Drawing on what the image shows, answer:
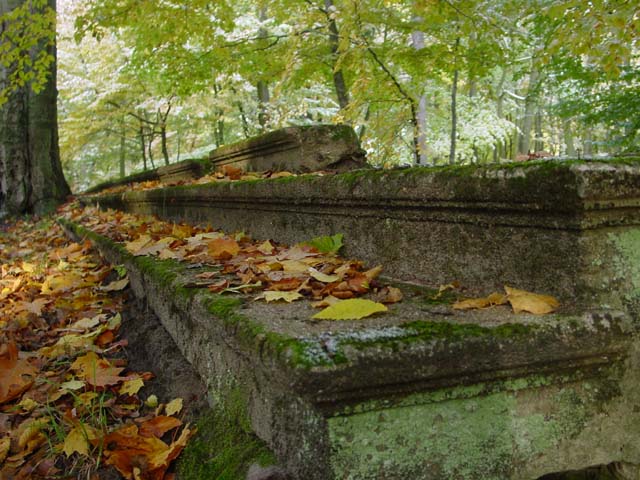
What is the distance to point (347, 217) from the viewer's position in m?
1.90

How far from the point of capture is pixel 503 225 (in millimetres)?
1283

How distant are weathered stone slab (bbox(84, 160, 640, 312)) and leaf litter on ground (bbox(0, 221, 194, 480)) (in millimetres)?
893

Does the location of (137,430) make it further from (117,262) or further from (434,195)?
(117,262)

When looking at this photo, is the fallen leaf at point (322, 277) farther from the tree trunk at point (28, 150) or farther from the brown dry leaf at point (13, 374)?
the tree trunk at point (28, 150)

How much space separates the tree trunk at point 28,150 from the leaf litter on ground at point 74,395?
6812 mm

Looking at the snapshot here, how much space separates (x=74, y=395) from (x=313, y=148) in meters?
2.10

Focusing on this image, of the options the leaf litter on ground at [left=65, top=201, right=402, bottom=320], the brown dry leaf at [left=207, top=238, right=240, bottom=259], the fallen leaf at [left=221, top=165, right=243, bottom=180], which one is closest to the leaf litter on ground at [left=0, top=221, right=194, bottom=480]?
the leaf litter on ground at [left=65, top=201, right=402, bottom=320]

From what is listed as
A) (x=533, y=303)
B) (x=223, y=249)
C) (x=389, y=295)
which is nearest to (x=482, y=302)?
(x=533, y=303)

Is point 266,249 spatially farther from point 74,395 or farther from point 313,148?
point 313,148

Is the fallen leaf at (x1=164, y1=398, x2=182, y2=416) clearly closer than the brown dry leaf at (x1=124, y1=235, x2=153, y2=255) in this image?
Yes

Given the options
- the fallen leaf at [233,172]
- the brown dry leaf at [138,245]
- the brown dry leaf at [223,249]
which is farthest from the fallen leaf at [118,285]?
the fallen leaf at [233,172]

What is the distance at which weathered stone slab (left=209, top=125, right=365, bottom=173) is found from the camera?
10.7ft

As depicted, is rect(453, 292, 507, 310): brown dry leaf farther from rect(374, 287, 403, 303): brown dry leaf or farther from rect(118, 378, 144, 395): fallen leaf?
rect(118, 378, 144, 395): fallen leaf

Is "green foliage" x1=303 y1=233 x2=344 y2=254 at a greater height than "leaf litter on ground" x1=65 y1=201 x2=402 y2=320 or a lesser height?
greater
